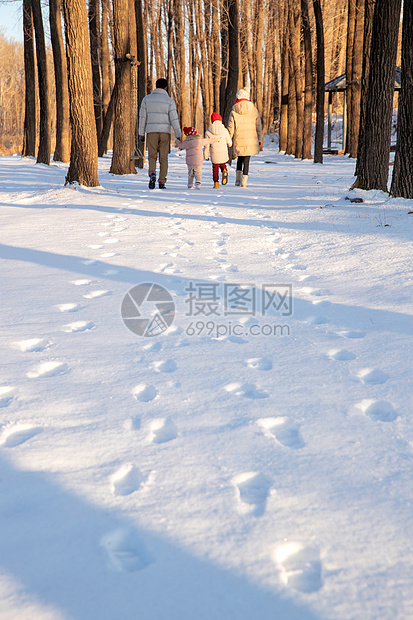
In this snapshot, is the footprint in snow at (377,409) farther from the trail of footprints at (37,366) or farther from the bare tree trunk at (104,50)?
the bare tree trunk at (104,50)

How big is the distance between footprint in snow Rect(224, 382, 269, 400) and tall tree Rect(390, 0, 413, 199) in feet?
18.2

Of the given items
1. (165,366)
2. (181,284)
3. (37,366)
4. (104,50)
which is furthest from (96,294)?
(104,50)

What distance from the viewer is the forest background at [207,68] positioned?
7.68 metres

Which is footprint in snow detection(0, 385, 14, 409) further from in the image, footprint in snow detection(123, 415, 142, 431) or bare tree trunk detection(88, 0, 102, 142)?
bare tree trunk detection(88, 0, 102, 142)

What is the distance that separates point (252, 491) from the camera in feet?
5.37

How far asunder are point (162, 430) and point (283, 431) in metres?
0.47

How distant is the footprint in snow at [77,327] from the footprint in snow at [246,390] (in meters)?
1.11

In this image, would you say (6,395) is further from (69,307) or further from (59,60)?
(59,60)

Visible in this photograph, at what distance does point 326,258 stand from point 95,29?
17586 millimetres

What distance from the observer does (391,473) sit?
173cm

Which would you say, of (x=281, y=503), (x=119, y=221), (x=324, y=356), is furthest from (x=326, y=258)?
(x=281, y=503)

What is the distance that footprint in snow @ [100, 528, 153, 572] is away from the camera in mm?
1343

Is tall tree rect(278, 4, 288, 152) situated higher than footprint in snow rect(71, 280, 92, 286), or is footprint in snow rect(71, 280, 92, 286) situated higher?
tall tree rect(278, 4, 288, 152)

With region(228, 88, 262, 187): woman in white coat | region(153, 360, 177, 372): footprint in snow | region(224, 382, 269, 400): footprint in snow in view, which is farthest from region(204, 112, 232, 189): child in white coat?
region(224, 382, 269, 400): footprint in snow
